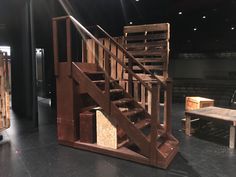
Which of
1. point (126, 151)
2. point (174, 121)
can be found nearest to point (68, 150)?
point (126, 151)

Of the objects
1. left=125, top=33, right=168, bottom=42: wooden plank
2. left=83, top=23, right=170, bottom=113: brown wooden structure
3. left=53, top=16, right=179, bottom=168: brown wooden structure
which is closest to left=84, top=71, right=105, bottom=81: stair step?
left=53, top=16, right=179, bottom=168: brown wooden structure

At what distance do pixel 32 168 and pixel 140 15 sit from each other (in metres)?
6.60

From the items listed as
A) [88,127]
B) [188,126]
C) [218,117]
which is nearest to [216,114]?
[218,117]

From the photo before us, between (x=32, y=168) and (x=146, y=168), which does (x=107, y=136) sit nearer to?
(x=146, y=168)

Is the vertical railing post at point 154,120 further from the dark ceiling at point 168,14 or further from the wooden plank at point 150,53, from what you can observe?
the dark ceiling at point 168,14

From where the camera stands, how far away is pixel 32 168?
2988 millimetres

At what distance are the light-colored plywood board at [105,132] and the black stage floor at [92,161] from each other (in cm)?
25

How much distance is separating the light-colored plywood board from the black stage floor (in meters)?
0.25

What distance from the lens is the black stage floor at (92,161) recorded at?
2.84 meters

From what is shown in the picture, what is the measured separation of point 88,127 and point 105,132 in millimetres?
339

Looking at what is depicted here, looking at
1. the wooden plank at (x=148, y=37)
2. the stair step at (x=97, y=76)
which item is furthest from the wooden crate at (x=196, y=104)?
the stair step at (x=97, y=76)

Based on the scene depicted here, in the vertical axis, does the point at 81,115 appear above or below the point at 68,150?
above

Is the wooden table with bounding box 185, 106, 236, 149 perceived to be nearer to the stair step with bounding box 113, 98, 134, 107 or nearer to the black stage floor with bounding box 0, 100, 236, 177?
the black stage floor with bounding box 0, 100, 236, 177

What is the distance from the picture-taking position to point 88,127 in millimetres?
3744
